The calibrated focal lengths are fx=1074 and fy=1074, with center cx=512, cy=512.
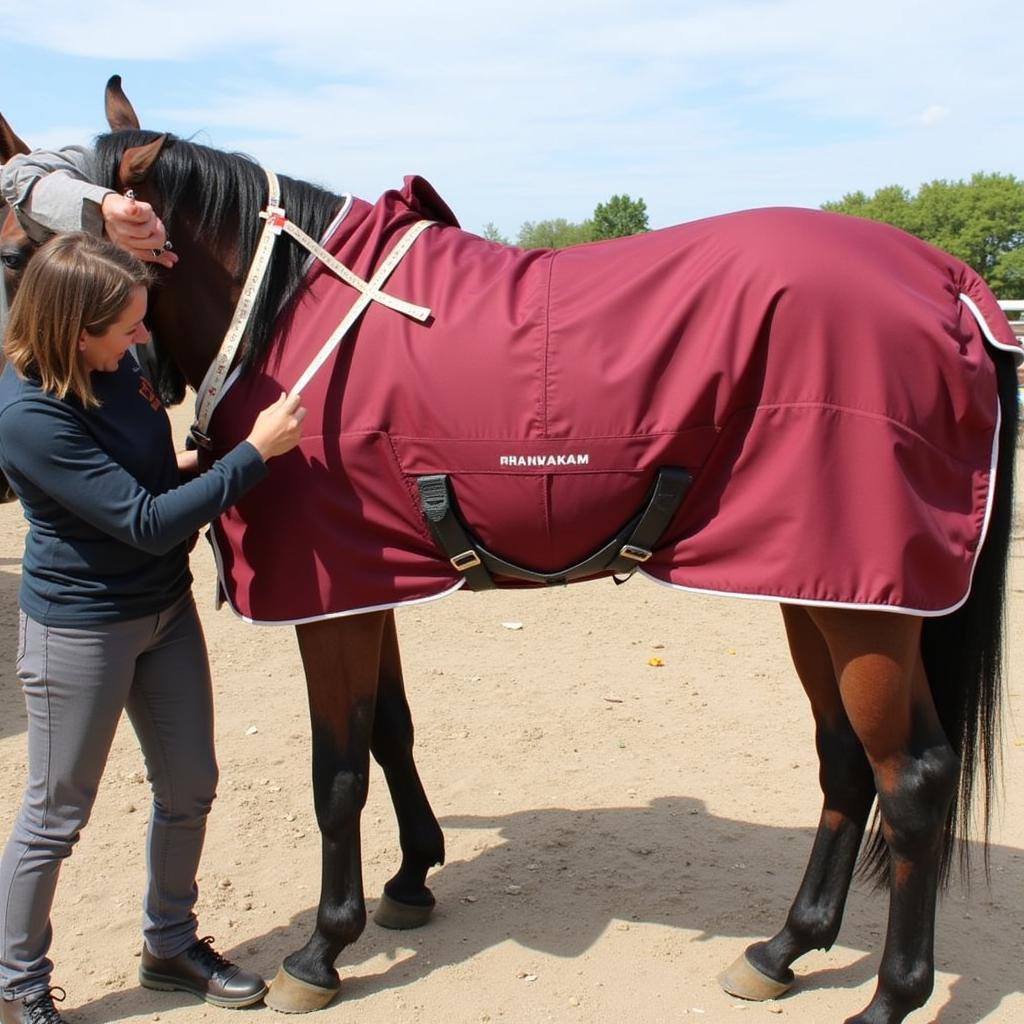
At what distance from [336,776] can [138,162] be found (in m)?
→ 1.48

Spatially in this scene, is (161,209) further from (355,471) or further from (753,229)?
(753,229)

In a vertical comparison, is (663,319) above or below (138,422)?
above

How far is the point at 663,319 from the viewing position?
2186mm

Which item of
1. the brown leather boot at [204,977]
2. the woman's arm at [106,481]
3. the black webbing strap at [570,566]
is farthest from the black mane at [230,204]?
the brown leather boot at [204,977]

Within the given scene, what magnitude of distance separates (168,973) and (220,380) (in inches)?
58.8

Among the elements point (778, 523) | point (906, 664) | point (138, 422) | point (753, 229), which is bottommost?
point (906, 664)

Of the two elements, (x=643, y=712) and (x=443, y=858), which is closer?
(x=443, y=858)

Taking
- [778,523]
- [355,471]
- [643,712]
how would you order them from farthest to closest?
[643,712] → [355,471] → [778,523]

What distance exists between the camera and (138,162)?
7.69 feet

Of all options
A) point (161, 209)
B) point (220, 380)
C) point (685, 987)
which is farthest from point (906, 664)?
point (161, 209)

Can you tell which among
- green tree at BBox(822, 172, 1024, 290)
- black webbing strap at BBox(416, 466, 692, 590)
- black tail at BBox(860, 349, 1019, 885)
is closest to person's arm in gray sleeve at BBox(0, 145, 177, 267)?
black webbing strap at BBox(416, 466, 692, 590)

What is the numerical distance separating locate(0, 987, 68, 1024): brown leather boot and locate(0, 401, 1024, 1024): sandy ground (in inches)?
5.2

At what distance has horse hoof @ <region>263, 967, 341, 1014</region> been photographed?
2615 millimetres

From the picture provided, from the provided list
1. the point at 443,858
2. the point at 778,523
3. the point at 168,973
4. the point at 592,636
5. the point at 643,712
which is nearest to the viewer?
the point at 778,523
